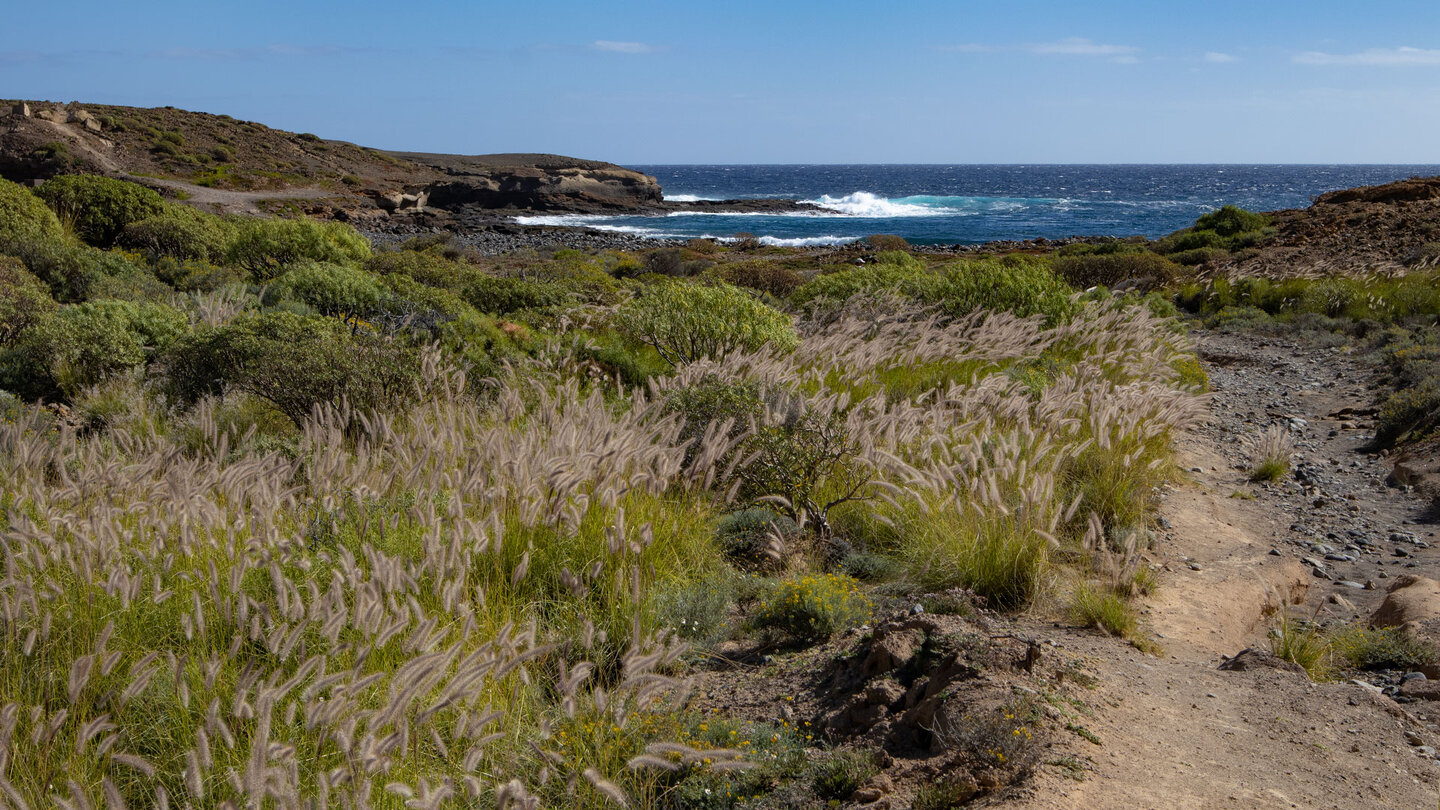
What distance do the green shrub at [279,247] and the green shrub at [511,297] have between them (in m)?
4.07

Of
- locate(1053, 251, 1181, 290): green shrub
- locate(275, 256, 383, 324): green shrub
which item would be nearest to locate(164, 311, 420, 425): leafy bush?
locate(275, 256, 383, 324): green shrub

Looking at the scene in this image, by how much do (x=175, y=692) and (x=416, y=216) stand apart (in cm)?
5889

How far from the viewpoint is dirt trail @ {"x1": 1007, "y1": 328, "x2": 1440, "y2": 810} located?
2855mm

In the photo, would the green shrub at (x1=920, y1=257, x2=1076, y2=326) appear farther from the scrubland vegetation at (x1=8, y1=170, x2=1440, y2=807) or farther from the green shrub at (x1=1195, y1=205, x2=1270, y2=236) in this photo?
the green shrub at (x1=1195, y1=205, x2=1270, y2=236)

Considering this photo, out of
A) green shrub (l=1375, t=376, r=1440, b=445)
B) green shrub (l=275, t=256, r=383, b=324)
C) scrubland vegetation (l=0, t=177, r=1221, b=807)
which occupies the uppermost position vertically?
green shrub (l=275, t=256, r=383, b=324)

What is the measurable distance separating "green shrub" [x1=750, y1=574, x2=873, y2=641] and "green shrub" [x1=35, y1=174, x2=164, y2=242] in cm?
1905

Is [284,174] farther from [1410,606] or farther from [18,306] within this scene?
[1410,606]

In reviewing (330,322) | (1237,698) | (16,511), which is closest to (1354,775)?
(1237,698)

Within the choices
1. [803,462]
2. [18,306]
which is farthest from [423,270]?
[803,462]

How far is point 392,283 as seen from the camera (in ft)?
40.3

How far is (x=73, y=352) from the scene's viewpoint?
8570 mm

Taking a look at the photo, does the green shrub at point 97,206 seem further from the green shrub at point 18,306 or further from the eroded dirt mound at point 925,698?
the eroded dirt mound at point 925,698

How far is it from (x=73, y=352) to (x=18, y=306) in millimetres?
1884

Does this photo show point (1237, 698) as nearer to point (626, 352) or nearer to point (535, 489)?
point (535, 489)
